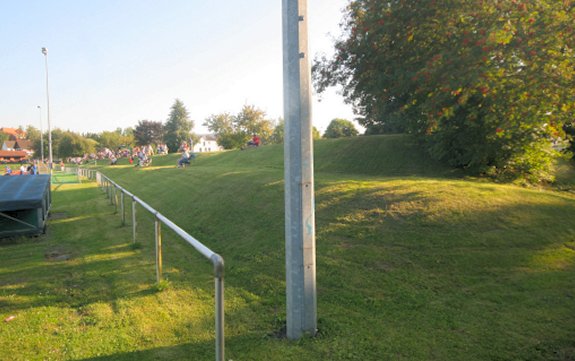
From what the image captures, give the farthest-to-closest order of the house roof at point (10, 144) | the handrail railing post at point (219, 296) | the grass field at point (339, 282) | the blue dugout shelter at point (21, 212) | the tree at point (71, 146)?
the house roof at point (10, 144), the tree at point (71, 146), the blue dugout shelter at point (21, 212), the grass field at point (339, 282), the handrail railing post at point (219, 296)

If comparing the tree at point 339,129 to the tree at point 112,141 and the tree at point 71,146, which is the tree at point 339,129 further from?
the tree at point 112,141

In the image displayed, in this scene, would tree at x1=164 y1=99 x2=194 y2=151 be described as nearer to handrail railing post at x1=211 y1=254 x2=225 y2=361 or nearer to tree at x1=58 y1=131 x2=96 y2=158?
tree at x1=58 y1=131 x2=96 y2=158

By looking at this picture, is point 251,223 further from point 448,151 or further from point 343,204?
point 448,151

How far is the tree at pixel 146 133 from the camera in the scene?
85750 mm

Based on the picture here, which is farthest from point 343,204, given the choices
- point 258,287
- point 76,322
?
point 76,322

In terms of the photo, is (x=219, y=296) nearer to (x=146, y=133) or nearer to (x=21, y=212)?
(x=21, y=212)

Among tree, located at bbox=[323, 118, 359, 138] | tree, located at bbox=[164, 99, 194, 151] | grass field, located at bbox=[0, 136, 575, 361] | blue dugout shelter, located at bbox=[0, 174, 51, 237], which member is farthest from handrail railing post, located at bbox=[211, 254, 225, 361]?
tree, located at bbox=[164, 99, 194, 151]

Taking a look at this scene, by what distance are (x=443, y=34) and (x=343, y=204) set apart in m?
4.73

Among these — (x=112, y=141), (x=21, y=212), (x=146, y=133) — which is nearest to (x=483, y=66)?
(x=21, y=212)

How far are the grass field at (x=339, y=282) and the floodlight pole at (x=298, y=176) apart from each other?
45cm

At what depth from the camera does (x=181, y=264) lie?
22.8ft

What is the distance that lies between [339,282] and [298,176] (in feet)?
7.45

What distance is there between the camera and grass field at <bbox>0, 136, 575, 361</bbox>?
154 inches

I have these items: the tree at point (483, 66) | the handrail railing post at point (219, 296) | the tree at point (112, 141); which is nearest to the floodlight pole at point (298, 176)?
the handrail railing post at point (219, 296)
